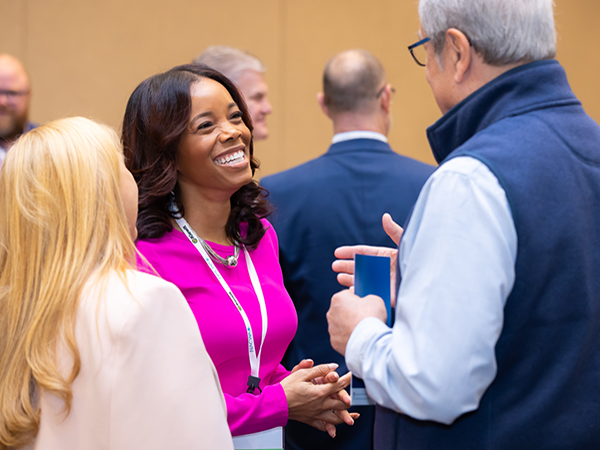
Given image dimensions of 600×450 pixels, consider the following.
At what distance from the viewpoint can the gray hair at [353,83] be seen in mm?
2775

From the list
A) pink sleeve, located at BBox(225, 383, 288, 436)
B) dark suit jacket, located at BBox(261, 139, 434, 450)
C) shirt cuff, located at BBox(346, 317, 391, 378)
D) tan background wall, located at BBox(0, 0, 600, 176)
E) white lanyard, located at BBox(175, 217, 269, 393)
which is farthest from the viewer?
tan background wall, located at BBox(0, 0, 600, 176)

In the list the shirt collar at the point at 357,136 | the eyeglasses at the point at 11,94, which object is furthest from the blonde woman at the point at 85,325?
the eyeglasses at the point at 11,94

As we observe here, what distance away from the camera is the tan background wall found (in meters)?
4.36

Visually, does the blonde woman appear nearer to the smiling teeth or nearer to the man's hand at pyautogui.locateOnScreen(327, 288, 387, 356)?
the man's hand at pyautogui.locateOnScreen(327, 288, 387, 356)

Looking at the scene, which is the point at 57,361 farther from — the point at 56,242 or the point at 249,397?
→ the point at 249,397

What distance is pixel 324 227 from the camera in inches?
96.1

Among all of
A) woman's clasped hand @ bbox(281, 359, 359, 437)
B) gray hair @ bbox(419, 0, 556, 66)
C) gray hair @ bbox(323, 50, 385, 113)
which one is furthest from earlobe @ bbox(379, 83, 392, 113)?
gray hair @ bbox(419, 0, 556, 66)

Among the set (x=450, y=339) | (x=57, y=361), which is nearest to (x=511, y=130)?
(x=450, y=339)

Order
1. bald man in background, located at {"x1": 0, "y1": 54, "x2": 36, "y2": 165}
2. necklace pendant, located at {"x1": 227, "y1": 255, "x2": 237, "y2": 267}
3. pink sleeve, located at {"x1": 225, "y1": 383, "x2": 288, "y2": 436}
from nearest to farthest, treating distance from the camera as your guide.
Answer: pink sleeve, located at {"x1": 225, "y1": 383, "x2": 288, "y2": 436} < necklace pendant, located at {"x1": 227, "y1": 255, "x2": 237, "y2": 267} < bald man in background, located at {"x1": 0, "y1": 54, "x2": 36, "y2": 165}

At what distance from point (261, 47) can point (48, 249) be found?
4.09 m

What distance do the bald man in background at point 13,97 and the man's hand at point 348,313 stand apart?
2.64m

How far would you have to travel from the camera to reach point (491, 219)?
1062mm

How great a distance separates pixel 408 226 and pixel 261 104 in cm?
254

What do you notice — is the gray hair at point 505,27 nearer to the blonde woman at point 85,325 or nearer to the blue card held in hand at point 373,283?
the blue card held in hand at point 373,283
